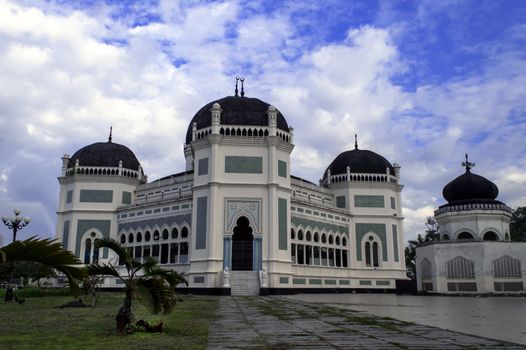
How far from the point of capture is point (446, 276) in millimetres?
37406

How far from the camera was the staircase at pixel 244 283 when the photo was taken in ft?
112

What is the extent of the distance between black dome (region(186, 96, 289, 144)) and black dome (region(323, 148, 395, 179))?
10734 mm

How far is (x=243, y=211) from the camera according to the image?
118 feet

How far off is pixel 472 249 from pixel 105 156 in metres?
33.3

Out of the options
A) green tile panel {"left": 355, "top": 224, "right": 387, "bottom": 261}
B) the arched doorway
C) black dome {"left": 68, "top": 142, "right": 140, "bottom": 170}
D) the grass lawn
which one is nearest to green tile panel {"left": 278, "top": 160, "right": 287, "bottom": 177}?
the arched doorway

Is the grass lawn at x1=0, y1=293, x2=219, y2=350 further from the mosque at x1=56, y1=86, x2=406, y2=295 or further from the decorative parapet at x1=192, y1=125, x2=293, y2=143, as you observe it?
the decorative parapet at x1=192, y1=125, x2=293, y2=143

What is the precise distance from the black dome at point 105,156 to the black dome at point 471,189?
2986cm

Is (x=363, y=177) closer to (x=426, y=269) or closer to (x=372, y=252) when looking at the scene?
(x=372, y=252)

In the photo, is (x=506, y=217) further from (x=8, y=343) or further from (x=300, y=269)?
(x=8, y=343)

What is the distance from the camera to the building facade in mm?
36469

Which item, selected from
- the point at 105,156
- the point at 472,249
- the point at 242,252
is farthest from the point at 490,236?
the point at 105,156

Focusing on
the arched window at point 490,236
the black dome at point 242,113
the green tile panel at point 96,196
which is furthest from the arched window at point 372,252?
the green tile panel at point 96,196

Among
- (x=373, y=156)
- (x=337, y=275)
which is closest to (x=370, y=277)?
(x=337, y=275)

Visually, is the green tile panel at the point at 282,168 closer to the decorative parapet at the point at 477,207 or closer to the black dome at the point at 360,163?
the black dome at the point at 360,163
